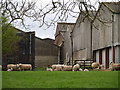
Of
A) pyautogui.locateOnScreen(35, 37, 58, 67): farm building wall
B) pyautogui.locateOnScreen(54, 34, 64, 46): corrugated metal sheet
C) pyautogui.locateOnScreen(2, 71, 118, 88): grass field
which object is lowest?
pyautogui.locateOnScreen(2, 71, 118, 88): grass field

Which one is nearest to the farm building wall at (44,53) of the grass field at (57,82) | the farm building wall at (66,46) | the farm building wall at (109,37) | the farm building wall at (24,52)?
the farm building wall at (66,46)

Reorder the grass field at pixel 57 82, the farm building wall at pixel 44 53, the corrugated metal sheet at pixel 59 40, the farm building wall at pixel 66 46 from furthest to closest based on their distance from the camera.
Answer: the corrugated metal sheet at pixel 59 40 → the farm building wall at pixel 44 53 → the farm building wall at pixel 66 46 → the grass field at pixel 57 82

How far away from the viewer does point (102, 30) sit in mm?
32719

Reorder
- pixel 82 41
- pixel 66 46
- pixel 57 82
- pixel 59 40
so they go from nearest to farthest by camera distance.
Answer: pixel 57 82, pixel 82 41, pixel 66 46, pixel 59 40

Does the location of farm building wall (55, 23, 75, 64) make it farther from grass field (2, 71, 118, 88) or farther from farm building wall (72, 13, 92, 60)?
grass field (2, 71, 118, 88)

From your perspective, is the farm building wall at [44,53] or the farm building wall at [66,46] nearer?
the farm building wall at [66,46]

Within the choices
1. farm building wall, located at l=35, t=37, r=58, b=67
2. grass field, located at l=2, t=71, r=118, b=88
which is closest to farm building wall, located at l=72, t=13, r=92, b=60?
farm building wall, located at l=35, t=37, r=58, b=67

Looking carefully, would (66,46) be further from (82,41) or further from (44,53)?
(82,41)

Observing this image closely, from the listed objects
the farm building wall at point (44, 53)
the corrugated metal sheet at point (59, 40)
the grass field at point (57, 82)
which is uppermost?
the corrugated metal sheet at point (59, 40)

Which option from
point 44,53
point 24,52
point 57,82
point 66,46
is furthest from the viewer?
point 66,46

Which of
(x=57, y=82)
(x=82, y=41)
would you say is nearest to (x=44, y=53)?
(x=82, y=41)

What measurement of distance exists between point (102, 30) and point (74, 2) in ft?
81.7

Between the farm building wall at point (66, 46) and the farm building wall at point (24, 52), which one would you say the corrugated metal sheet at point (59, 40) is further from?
the farm building wall at point (24, 52)

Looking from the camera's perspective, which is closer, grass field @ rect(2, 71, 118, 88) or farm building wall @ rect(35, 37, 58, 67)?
grass field @ rect(2, 71, 118, 88)
